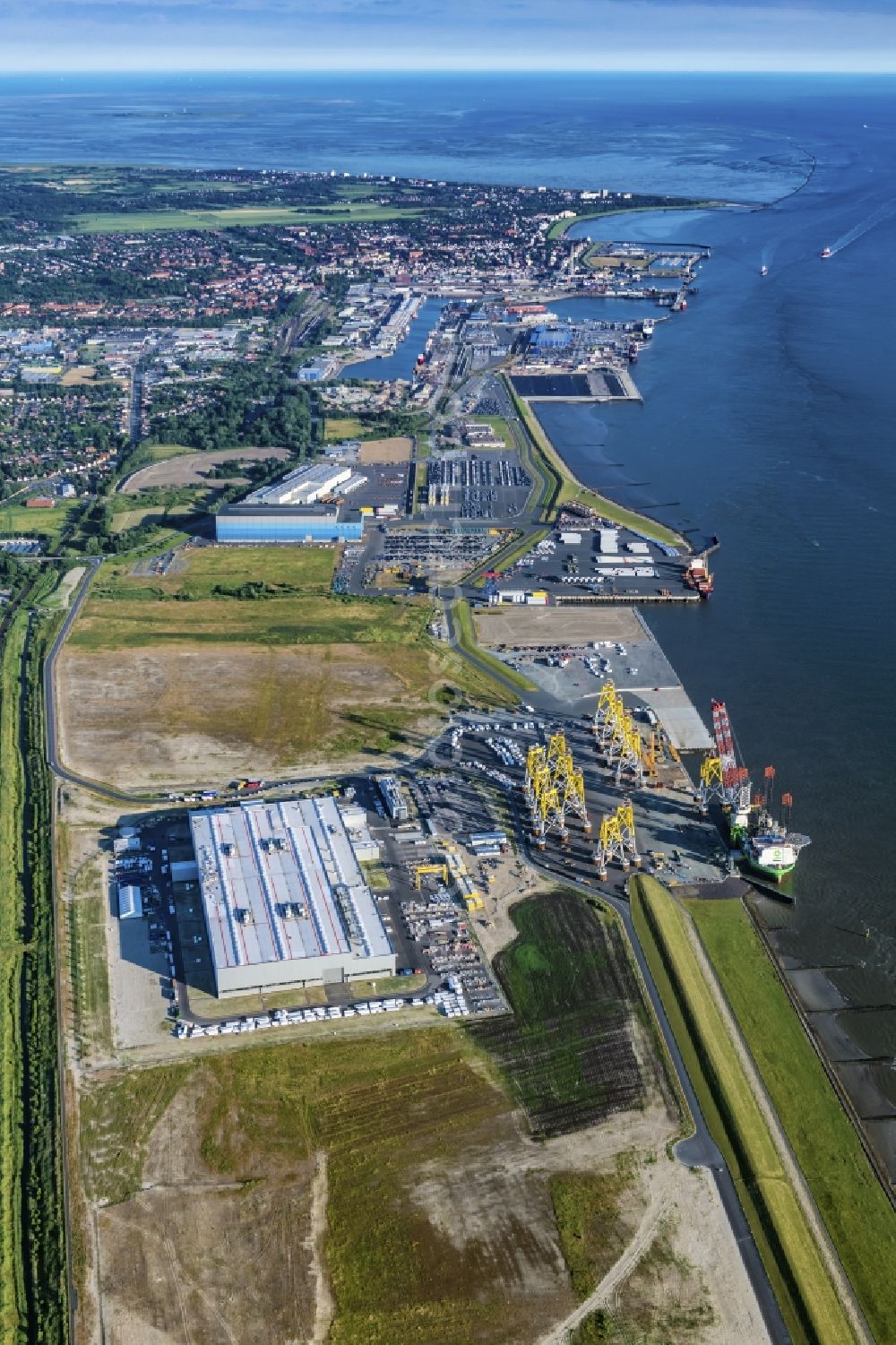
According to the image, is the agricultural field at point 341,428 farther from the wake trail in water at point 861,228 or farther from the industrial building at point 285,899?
the wake trail in water at point 861,228

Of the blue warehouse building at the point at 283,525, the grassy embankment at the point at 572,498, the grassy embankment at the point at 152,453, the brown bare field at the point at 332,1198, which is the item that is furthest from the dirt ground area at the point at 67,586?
the brown bare field at the point at 332,1198

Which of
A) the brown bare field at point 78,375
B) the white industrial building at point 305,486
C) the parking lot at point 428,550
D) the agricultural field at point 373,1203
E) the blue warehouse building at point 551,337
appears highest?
the brown bare field at point 78,375

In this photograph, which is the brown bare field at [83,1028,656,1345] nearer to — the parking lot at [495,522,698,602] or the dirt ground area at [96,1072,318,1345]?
the dirt ground area at [96,1072,318,1345]

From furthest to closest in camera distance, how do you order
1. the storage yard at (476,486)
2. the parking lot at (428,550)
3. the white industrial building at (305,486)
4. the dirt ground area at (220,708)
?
the storage yard at (476,486), the white industrial building at (305,486), the parking lot at (428,550), the dirt ground area at (220,708)

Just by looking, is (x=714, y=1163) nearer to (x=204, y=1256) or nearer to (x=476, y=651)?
(x=204, y=1256)

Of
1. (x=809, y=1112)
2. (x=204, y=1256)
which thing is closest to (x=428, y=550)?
(x=809, y=1112)

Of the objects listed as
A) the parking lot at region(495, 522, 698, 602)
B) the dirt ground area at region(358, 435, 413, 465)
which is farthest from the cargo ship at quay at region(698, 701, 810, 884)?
the dirt ground area at region(358, 435, 413, 465)
